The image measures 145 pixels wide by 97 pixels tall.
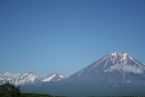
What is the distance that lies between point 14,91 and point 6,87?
433 cm

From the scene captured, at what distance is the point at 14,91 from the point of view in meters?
107

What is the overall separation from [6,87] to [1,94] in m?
6.20

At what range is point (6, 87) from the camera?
10969cm

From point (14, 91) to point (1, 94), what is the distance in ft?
15.9

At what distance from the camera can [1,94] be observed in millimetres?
103688
